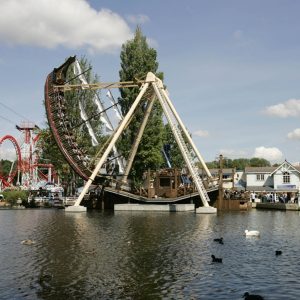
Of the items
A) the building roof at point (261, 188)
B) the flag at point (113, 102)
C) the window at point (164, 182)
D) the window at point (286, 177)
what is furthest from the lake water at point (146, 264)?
the building roof at point (261, 188)

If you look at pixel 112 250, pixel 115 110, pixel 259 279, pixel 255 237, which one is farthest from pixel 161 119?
pixel 259 279

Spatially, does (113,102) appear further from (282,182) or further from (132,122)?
(282,182)

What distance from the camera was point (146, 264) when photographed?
1984 cm

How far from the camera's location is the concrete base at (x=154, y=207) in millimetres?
52994

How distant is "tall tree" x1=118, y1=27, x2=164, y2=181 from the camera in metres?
62.3

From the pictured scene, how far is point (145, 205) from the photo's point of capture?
54.7 metres

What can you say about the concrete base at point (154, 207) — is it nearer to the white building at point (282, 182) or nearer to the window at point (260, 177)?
the white building at point (282, 182)

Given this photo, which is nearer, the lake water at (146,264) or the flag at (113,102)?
the lake water at (146,264)

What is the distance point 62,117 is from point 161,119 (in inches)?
604

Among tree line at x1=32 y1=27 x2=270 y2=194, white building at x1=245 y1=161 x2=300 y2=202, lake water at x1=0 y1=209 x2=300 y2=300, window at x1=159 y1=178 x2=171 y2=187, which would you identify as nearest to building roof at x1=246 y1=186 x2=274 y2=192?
white building at x1=245 y1=161 x2=300 y2=202

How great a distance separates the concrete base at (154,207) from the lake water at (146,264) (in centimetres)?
1998

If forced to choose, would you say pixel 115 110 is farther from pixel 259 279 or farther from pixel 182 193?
pixel 259 279

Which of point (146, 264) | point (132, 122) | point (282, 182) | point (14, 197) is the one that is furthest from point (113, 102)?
point (146, 264)

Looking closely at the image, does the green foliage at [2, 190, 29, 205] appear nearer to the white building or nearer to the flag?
the flag
